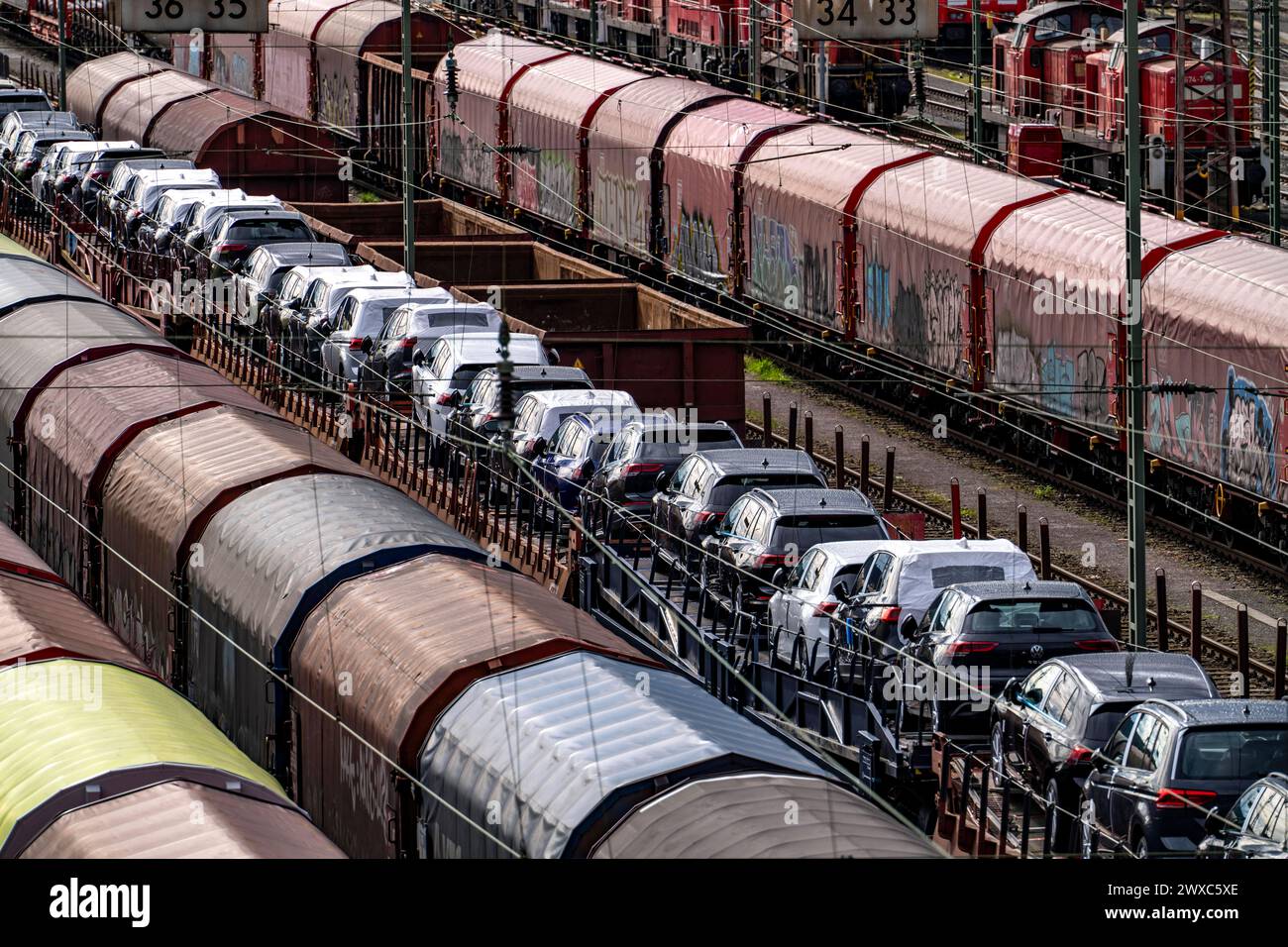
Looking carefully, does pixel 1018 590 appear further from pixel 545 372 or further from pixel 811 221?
pixel 811 221

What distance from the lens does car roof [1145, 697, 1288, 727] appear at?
53.7 feet

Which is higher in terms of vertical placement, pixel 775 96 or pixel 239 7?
pixel 239 7

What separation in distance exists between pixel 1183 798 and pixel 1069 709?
7.39 feet

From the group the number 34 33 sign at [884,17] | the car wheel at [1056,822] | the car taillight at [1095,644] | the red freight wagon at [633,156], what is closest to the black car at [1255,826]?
the car wheel at [1056,822]

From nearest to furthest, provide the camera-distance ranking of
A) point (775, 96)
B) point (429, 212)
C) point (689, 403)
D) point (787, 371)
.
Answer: point (689, 403) < point (787, 371) < point (429, 212) < point (775, 96)

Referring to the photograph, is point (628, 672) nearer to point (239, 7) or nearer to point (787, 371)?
point (239, 7)

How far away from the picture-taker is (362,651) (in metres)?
17.5

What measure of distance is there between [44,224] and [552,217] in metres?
10.3

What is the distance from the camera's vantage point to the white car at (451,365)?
30.3 metres

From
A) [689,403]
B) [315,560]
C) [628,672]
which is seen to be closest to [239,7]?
[689,403]

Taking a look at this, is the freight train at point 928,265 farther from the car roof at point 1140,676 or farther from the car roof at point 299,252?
the car roof at point 299,252

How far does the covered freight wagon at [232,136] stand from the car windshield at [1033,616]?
35.3m
